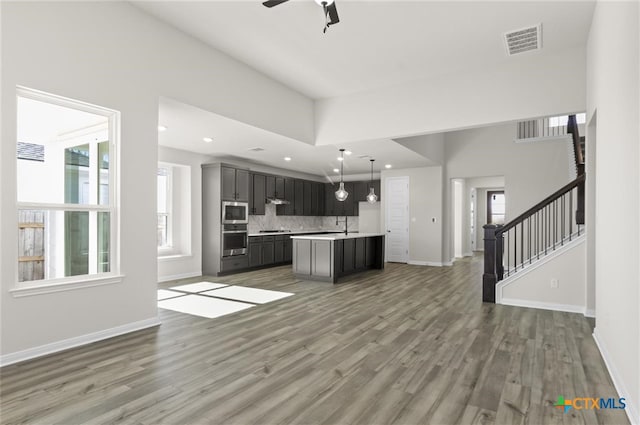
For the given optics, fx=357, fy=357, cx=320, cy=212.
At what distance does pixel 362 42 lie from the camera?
443 cm

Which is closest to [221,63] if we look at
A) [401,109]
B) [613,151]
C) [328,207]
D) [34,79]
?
[34,79]

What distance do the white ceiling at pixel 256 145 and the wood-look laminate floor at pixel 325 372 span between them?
2661 mm

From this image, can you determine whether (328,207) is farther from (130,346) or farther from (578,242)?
(130,346)

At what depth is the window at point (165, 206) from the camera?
24.3 feet

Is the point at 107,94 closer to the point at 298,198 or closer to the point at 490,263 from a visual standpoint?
the point at 490,263

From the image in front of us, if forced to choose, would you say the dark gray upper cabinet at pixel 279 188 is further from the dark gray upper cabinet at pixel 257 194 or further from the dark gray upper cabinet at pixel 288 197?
the dark gray upper cabinet at pixel 257 194

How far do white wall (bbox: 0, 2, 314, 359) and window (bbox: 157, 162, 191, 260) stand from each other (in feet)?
10.8

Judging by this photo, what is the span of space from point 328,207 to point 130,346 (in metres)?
8.81

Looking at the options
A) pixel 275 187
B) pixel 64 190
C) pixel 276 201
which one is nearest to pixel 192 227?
pixel 276 201

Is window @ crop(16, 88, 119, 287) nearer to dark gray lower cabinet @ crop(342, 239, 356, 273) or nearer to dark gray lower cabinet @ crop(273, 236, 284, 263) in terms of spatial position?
dark gray lower cabinet @ crop(342, 239, 356, 273)

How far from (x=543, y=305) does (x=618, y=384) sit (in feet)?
8.38

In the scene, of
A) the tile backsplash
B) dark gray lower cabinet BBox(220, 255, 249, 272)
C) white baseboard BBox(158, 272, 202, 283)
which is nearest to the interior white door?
the tile backsplash

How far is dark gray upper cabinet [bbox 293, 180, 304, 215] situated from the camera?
10.5 m

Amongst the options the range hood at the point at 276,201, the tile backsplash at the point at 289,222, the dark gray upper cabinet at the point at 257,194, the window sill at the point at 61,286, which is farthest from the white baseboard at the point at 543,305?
the tile backsplash at the point at 289,222
